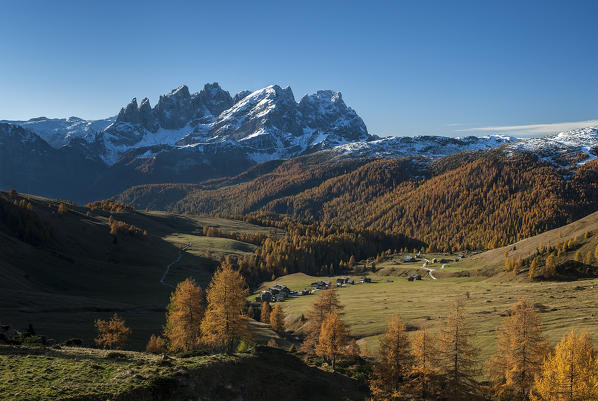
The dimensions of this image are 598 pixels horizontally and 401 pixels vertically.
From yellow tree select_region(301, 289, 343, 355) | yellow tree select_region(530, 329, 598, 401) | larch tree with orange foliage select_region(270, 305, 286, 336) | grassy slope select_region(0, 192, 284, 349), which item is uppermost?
yellow tree select_region(530, 329, 598, 401)

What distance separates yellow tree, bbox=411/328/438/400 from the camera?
55188 millimetres

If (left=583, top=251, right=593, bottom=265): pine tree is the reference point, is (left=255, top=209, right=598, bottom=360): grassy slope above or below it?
below

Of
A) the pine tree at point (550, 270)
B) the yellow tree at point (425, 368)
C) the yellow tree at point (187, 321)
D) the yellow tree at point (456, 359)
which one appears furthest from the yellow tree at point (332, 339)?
the pine tree at point (550, 270)

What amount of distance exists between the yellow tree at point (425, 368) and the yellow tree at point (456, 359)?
1.33m

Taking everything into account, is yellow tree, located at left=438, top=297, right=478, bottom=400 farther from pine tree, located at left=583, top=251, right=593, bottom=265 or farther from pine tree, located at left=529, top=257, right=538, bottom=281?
pine tree, located at left=583, top=251, right=593, bottom=265

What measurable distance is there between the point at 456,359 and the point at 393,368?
1075cm

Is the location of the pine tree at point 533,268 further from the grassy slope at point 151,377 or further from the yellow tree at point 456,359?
the grassy slope at point 151,377

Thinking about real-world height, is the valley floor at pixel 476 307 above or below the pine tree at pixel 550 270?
below

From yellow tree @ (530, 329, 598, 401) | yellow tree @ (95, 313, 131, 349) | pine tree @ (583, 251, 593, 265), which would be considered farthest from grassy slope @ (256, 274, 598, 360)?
yellow tree @ (95, 313, 131, 349)

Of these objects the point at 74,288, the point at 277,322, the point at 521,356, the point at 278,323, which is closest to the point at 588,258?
the point at 278,323

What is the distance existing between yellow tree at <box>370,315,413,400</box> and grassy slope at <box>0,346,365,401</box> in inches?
259

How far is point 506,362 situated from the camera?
2234 inches

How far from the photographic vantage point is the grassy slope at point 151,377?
3381 cm

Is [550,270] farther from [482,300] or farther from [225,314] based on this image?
[225,314]
